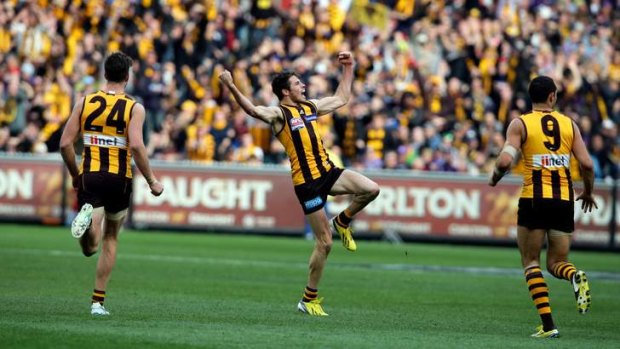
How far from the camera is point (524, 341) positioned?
11805 mm

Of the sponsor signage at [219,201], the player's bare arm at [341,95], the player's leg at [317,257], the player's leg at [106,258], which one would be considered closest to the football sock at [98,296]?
the player's leg at [106,258]

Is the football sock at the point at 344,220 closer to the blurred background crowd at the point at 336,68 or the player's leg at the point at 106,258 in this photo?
the player's leg at the point at 106,258

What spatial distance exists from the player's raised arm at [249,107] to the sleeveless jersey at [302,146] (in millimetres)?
134

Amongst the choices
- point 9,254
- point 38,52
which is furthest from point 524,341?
point 38,52

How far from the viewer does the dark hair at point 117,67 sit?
494 inches

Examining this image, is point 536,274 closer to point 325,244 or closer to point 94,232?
point 325,244

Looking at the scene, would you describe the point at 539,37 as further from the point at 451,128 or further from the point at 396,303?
the point at 396,303

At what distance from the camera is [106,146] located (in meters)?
12.7

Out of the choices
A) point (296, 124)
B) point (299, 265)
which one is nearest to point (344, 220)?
point (296, 124)

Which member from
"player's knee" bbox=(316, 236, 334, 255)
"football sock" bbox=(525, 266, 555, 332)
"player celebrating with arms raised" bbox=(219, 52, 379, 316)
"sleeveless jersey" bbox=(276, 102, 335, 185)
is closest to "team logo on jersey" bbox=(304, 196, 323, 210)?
"player celebrating with arms raised" bbox=(219, 52, 379, 316)

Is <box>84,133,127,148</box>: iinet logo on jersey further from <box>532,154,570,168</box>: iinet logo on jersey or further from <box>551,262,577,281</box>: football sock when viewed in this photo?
<box>551,262,577,281</box>: football sock

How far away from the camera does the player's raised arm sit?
13.6 m

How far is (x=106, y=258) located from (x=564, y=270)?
4.40 metres

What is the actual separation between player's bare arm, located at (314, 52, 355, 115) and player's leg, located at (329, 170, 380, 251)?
Result: 2.62 ft
